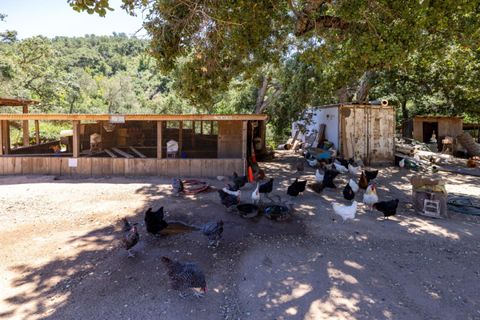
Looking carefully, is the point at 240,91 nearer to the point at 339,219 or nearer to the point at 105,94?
the point at 339,219

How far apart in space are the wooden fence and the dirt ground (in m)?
3.39

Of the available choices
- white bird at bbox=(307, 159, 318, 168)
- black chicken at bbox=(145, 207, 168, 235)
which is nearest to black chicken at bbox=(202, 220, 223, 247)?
black chicken at bbox=(145, 207, 168, 235)

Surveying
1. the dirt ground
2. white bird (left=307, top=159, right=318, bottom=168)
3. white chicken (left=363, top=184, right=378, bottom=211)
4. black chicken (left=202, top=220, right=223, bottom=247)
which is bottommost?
the dirt ground

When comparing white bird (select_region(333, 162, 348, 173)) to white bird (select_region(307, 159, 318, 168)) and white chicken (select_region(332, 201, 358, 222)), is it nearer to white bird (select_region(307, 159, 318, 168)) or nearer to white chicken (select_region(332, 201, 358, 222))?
white bird (select_region(307, 159, 318, 168))

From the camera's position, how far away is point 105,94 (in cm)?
4362

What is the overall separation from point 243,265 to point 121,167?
8397 mm

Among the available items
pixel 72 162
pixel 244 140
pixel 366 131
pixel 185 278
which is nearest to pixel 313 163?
pixel 366 131

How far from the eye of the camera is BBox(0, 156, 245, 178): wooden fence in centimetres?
1227

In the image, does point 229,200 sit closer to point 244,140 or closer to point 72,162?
point 244,140

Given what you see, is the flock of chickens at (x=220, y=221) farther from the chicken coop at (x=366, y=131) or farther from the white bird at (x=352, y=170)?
the chicken coop at (x=366, y=131)

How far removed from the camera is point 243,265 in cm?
551

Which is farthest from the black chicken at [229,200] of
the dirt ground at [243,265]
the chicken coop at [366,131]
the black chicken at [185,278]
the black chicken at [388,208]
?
the chicken coop at [366,131]

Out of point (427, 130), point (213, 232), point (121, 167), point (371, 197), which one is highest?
point (427, 130)

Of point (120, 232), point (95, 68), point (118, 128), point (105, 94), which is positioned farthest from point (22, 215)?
point (95, 68)
